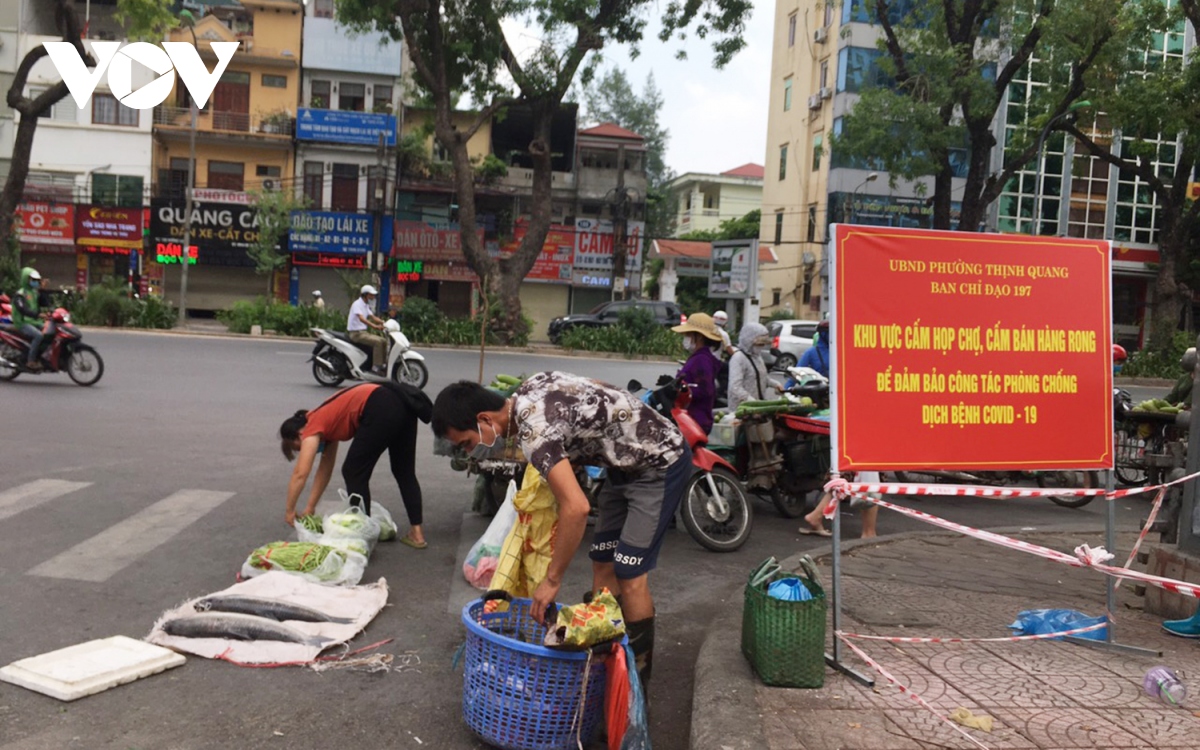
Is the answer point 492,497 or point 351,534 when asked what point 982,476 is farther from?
point 351,534

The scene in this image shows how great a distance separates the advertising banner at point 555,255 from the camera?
131ft

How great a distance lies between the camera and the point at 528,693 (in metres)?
3.71

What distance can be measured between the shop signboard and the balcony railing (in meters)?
4.74

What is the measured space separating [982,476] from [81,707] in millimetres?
8567

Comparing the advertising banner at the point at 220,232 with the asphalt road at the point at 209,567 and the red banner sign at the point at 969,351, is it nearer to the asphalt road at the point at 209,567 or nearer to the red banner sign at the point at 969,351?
the asphalt road at the point at 209,567

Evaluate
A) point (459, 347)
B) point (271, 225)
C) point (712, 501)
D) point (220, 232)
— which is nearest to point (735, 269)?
point (459, 347)

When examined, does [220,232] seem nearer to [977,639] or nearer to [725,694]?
[977,639]

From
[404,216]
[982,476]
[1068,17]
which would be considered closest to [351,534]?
[982,476]

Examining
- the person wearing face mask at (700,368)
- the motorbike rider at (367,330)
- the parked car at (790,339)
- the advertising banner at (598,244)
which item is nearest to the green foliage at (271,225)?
the advertising banner at (598,244)

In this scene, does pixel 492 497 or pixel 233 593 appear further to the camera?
pixel 492 497

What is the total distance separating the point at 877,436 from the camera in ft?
15.8

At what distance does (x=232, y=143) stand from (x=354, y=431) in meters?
36.5

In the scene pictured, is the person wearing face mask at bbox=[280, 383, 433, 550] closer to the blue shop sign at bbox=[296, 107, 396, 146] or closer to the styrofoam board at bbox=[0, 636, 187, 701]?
the styrofoam board at bbox=[0, 636, 187, 701]

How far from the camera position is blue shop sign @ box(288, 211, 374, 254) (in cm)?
3866
